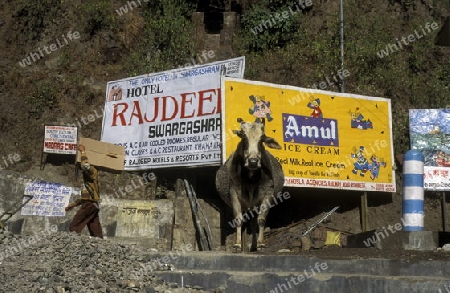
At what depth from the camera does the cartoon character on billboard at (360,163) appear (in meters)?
19.8

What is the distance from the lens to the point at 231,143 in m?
18.4

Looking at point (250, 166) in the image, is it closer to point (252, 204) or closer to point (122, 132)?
point (252, 204)

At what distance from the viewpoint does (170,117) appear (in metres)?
20.2

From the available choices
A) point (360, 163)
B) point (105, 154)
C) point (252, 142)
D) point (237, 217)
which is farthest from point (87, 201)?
point (360, 163)

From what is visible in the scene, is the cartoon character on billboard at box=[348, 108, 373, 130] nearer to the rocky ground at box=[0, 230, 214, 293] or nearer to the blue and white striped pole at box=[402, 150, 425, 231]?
the blue and white striped pole at box=[402, 150, 425, 231]

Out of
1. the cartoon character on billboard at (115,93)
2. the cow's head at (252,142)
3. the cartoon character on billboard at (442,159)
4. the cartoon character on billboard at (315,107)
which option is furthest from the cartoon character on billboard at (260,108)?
the cow's head at (252,142)

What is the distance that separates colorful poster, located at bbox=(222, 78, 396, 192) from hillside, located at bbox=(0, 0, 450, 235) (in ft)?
9.61

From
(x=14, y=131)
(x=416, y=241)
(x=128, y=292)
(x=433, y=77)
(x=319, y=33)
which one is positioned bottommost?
(x=128, y=292)

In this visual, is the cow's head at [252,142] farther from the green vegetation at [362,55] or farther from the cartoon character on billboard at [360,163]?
the green vegetation at [362,55]

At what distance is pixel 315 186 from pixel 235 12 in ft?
41.5

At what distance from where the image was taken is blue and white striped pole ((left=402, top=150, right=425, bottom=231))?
1291 cm

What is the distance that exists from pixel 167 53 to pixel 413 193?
51.7ft

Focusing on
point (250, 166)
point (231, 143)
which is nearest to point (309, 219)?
point (231, 143)

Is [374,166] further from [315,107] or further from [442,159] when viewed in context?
[315,107]
